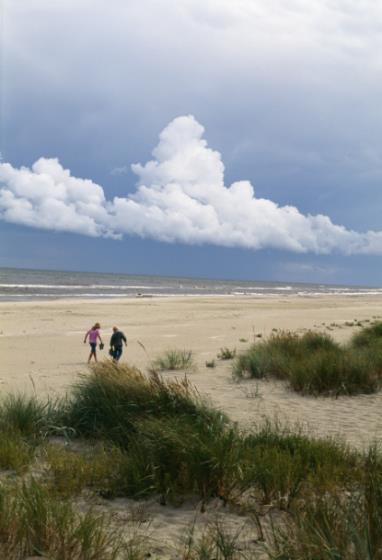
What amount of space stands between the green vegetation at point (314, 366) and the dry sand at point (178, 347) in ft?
1.14

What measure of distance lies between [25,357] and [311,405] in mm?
10141

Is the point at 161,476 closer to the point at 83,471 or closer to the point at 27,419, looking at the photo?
the point at 83,471

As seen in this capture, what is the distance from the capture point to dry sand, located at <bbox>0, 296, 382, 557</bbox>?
7.05 metres

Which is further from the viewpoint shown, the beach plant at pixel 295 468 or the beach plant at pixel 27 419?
the beach plant at pixel 27 419

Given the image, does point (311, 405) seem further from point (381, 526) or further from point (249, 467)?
point (381, 526)

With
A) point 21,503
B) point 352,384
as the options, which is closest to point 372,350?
point 352,384

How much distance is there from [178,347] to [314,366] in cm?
866

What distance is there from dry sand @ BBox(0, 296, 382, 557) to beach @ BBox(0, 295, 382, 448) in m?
0.02

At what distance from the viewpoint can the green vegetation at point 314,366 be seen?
983cm

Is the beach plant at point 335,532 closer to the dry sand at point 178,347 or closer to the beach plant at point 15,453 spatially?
the dry sand at point 178,347

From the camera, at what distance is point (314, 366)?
10.2m

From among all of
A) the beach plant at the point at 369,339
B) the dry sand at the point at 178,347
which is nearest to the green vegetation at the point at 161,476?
the dry sand at the point at 178,347

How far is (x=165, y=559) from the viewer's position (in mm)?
3494

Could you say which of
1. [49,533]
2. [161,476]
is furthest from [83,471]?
[49,533]
